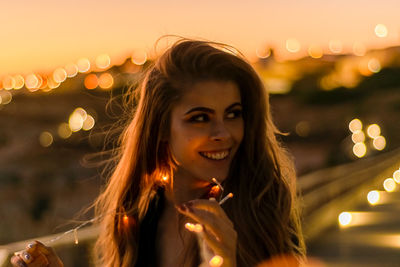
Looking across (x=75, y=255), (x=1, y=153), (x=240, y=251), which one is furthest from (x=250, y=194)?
(x=1, y=153)

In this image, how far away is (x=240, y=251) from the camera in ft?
10.0

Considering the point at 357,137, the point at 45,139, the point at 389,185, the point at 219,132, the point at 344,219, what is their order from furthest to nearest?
the point at 45,139
the point at 357,137
the point at 389,185
the point at 344,219
the point at 219,132

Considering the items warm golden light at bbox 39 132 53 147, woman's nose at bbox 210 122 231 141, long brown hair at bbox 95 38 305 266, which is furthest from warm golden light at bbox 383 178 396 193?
warm golden light at bbox 39 132 53 147

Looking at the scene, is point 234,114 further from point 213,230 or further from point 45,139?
point 45,139

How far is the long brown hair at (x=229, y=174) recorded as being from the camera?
3199 millimetres

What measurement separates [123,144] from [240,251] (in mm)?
1130

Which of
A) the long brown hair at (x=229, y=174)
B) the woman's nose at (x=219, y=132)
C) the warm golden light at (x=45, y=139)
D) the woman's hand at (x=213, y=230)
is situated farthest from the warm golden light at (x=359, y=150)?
the warm golden light at (x=45, y=139)

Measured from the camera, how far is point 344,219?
15.9 meters

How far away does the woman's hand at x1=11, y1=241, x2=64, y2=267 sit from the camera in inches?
127

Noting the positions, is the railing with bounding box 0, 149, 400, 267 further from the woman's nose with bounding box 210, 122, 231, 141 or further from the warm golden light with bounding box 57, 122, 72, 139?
the warm golden light with bounding box 57, 122, 72, 139

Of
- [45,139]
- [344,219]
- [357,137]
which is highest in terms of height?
[344,219]

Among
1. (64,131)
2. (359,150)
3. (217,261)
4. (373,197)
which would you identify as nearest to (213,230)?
(217,261)

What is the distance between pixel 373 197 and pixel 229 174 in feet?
60.8

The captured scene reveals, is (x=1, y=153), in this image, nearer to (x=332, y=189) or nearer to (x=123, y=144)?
(x=332, y=189)
